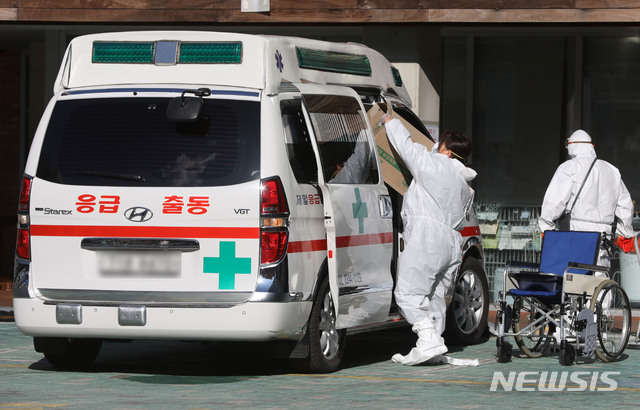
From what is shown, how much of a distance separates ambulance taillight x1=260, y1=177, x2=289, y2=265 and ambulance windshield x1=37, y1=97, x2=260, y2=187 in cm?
15

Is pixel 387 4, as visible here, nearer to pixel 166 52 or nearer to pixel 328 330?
pixel 166 52

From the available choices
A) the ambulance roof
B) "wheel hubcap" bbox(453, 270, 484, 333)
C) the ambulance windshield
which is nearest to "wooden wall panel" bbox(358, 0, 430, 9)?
"wheel hubcap" bbox(453, 270, 484, 333)

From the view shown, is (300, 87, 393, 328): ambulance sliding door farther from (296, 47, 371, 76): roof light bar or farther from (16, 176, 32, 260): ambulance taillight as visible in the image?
(16, 176, 32, 260): ambulance taillight

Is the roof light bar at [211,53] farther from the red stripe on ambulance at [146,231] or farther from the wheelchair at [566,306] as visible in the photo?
the wheelchair at [566,306]

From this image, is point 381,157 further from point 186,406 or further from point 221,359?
point 186,406

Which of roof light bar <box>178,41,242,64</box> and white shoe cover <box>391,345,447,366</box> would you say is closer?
roof light bar <box>178,41,242,64</box>

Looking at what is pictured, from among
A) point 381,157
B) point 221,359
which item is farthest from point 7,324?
point 381,157

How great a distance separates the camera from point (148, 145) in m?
8.84

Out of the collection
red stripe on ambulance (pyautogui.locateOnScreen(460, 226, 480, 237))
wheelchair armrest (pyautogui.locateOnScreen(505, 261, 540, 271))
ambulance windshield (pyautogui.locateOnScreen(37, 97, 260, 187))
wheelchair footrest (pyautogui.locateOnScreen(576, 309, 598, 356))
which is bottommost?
wheelchair footrest (pyautogui.locateOnScreen(576, 309, 598, 356))

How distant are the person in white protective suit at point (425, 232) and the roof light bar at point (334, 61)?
542mm

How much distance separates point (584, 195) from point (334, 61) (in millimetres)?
2668

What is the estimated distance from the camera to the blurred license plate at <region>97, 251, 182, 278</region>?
28.6ft

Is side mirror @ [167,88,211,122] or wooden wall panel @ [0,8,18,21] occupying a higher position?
wooden wall panel @ [0,8,18,21]

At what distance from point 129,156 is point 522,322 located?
370cm
